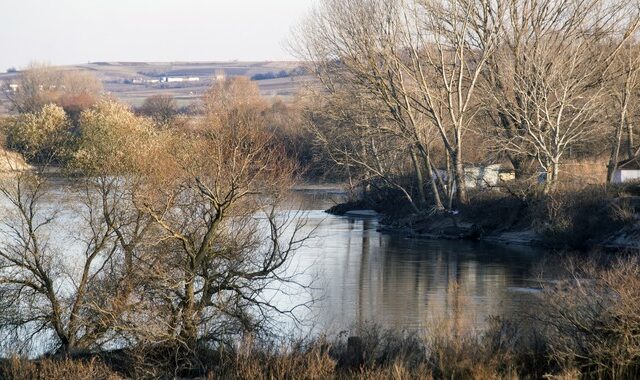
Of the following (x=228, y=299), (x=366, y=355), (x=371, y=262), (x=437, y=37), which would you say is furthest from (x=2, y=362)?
(x=437, y=37)

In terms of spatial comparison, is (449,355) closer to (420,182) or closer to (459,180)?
(459,180)

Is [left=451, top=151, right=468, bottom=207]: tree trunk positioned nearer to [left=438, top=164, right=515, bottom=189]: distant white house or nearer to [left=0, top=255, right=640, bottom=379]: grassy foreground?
[left=438, top=164, right=515, bottom=189]: distant white house

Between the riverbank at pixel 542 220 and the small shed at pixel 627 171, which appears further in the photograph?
the small shed at pixel 627 171

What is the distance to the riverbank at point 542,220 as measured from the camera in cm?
3438

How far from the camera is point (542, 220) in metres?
37.3

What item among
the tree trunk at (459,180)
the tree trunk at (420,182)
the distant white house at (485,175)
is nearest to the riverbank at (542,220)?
the tree trunk at (459,180)

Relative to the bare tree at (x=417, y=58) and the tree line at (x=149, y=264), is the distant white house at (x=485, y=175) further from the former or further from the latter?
the tree line at (x=149, y=264)

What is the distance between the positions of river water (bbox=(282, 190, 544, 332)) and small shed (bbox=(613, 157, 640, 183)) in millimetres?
6503

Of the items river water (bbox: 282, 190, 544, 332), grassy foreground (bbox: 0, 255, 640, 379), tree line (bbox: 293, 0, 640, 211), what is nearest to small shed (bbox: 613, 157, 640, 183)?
tree line (bbox: 293, 0, 640, 211)

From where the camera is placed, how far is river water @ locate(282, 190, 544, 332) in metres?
22.0

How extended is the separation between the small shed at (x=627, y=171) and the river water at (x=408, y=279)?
6.50m

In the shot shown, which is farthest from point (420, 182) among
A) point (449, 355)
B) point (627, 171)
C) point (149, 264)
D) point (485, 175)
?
point (449, 355)

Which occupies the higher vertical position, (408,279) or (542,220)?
(542,220)

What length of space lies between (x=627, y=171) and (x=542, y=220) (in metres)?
5.58
